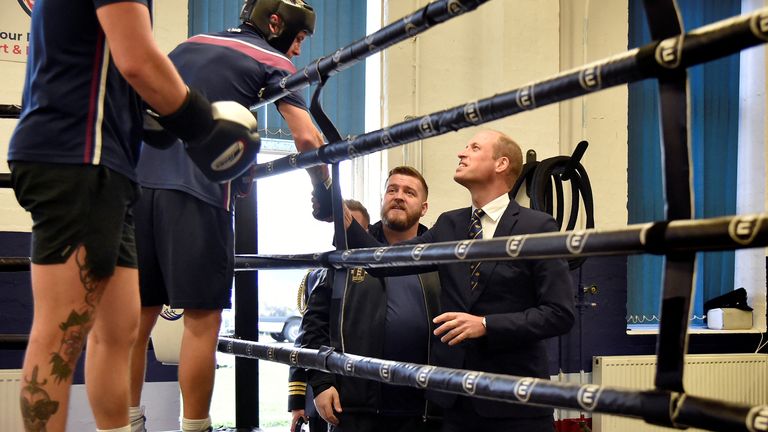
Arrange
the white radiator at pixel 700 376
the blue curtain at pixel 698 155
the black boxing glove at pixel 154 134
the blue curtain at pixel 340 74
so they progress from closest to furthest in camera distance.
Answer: the black boxing glove at pixel 154 134, the blue curtain at pixel 340 74, the white radiator at pixel 700 376, the blue curtain at pixel 698 155

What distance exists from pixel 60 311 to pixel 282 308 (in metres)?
4.03

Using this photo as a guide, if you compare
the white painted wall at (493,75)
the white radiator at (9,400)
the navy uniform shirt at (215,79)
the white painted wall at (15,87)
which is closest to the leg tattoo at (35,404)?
the navy uniform shirt at (215,79)

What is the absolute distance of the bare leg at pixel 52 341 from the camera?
134 cm

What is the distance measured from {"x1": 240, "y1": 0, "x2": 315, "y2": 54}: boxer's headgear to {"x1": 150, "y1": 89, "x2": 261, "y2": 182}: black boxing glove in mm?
703

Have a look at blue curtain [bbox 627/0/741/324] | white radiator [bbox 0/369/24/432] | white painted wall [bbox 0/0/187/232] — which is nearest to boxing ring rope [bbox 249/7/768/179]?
white radiator [bbox 0/369/24/432]

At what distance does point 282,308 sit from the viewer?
536 cm

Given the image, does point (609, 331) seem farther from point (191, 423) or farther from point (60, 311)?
point (60, 311)

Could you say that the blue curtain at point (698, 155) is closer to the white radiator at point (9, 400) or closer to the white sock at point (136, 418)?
the white radiator at point (9, 400)

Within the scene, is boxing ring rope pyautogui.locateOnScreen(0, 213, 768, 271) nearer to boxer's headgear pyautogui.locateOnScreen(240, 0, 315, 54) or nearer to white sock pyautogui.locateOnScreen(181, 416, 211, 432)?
white sock pyautogui.locateOnScreen(181, 416, 211, 432)

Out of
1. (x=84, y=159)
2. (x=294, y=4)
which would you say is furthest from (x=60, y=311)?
(x=294, y=4)

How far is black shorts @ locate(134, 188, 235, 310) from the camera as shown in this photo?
1.91 metres

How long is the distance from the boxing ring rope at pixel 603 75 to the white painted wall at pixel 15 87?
3325mm

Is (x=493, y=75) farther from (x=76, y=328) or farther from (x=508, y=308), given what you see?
(x=76, y=328)

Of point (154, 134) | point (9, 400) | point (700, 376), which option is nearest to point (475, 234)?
point (154, 134)
